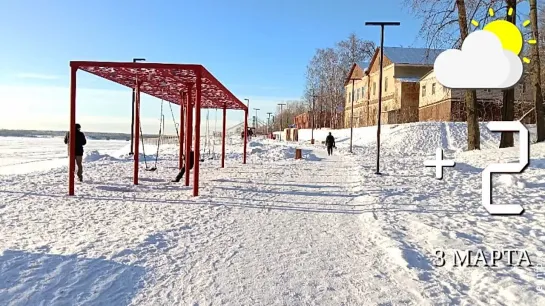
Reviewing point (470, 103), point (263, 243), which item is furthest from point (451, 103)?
point (263, 243)

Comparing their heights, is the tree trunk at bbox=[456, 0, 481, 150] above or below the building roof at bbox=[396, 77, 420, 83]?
below

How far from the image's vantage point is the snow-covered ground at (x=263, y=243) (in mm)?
3795

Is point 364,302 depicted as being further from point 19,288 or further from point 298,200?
point 298,200

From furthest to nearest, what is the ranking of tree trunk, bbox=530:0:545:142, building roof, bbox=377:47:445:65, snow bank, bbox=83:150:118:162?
building roof, bbox=377:47:445:65, snow bank, bbox=83:150:118:162, tree trunk, bbox=530:0:545:142

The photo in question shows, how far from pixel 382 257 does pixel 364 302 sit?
56.2 inches

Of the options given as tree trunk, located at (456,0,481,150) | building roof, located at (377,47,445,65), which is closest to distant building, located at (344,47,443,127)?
building roof, located at (377,47,445,65)

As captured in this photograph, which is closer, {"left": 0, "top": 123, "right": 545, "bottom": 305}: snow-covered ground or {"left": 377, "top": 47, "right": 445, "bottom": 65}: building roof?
{"left": 0, "top": 123, "right": 545, "bottom": 305}: snow-covered ground

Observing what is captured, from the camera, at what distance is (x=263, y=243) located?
5.50m

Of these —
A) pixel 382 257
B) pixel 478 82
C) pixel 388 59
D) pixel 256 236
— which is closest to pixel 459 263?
pixel 382 257

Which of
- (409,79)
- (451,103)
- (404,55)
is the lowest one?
(451,103)

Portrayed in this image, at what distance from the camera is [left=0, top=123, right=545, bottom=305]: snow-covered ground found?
379 cm
